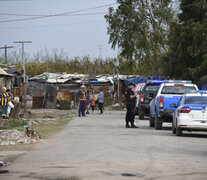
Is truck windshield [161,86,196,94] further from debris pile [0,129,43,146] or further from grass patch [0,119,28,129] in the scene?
debris pile [0,129,43,146]

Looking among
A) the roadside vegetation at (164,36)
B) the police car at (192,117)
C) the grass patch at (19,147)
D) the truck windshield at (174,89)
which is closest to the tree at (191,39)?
the roadside vegetation at (164,36)

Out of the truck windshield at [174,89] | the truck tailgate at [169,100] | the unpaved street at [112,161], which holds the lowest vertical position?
the unpaved street at [112,161]

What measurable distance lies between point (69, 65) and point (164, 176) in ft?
277

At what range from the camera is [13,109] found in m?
28.8

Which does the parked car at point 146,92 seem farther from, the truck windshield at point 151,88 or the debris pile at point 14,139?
the debris pile at point 14,139

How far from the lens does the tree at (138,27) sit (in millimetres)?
51844

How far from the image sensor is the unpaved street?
9375 mm

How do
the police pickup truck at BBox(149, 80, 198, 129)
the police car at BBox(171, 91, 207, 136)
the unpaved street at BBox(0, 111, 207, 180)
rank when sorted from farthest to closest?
the police pickup truck at BBox(149, 80, 198, 129), the police car at BBox(171, 91, 207, 136), the unpaved street at BBox(0, 111, 207, 180)

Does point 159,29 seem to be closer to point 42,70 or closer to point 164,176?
point 42,70

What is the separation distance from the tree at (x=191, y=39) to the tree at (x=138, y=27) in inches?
245

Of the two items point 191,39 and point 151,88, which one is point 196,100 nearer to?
point 151,88

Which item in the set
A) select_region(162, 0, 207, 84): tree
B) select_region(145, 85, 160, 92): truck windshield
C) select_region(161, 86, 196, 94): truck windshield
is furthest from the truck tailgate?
select_region(162, 0, 207, 84): tree

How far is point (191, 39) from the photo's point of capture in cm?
4325

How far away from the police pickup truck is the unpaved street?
5863 mm
